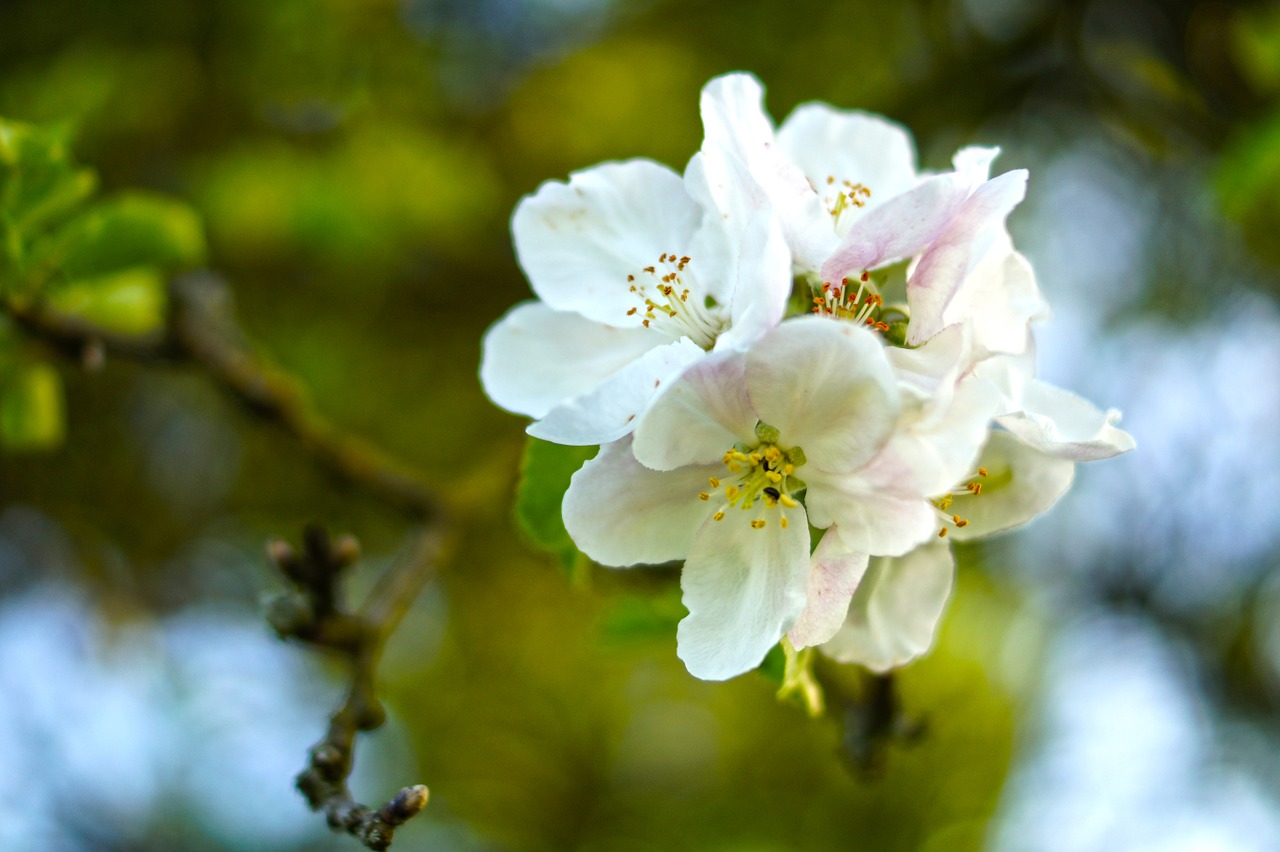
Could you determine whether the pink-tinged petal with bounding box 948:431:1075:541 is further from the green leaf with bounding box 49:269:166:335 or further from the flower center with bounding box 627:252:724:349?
the green leaf with bounding box 49:269:166:335

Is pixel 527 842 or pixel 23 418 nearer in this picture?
pixel 23 418

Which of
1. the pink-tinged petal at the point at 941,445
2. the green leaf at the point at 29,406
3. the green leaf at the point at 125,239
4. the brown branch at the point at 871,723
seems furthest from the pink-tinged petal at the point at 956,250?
the green leaf at the point at 29,406

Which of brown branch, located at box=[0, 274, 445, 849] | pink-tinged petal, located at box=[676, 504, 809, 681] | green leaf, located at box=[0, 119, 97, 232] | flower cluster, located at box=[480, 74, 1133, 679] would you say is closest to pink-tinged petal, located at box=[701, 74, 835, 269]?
flower cluster, located at box=[480, 74, 1133, 679]

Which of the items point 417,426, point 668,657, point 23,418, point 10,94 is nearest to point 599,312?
point 23,418

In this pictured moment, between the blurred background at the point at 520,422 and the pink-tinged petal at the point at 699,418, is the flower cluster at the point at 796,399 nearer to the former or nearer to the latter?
the pink-tinged petal at the point at 699,418

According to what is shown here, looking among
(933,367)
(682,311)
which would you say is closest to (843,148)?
Result: (682,311)

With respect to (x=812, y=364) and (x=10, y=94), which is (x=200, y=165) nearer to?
(x=10, y=94)

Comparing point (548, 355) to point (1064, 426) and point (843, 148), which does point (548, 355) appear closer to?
point (843, 148)
